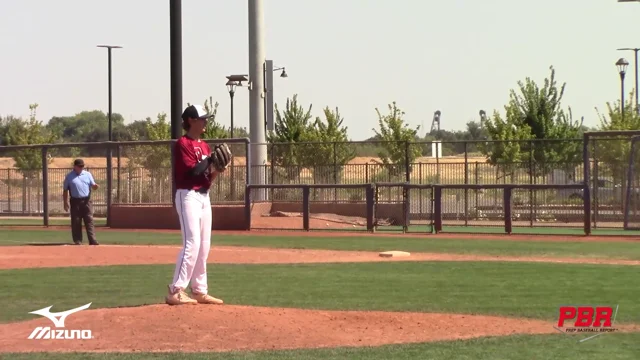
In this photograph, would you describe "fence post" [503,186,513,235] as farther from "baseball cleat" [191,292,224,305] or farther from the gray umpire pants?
"baseball cleat" [191,292,224,305]

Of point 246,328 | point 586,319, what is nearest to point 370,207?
point 586,319

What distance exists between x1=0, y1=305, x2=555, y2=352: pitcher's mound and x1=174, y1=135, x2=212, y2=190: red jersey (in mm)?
1299

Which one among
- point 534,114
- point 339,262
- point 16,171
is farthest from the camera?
point 534,114

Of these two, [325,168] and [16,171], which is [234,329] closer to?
[325,168]

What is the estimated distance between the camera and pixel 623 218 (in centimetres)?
2769

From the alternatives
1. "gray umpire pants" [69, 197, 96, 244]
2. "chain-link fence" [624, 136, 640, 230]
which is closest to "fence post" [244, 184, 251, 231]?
"gray umpire pants" [69, 197, 96, 244]

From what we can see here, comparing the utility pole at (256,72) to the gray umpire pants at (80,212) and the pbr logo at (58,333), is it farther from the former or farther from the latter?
the pbr logo at (58,333)

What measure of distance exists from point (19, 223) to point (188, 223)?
25676mm

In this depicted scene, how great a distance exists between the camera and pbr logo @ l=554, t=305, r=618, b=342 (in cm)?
1044

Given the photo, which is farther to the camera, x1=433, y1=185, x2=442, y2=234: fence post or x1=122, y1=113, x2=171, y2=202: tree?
x1=122, y1=113, x2=171, y2=202: tree

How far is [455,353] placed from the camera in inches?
362

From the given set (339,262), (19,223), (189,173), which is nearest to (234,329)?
(189,173)

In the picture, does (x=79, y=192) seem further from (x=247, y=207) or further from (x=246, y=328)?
(x=246, y=328)

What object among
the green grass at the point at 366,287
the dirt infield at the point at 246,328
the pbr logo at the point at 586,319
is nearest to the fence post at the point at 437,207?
the green grass at the point at 366,287
